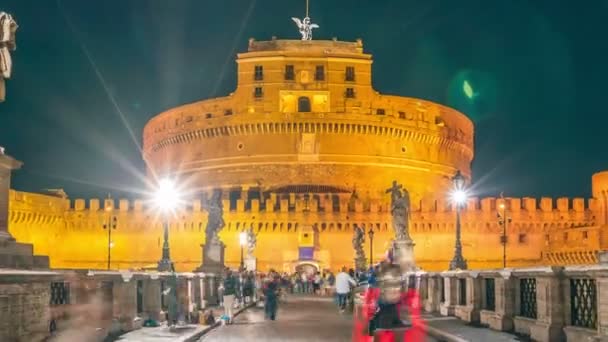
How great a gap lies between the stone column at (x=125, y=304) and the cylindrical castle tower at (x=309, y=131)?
50.2 metres

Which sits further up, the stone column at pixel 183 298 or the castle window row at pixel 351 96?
the castle window row at pixel 351 96

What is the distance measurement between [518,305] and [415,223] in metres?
46.4

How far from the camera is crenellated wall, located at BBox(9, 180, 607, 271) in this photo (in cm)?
6041

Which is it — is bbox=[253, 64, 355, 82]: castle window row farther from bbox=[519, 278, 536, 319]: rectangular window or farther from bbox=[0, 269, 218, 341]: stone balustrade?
bbox=[519, 278, 536, 319]: rectangular window

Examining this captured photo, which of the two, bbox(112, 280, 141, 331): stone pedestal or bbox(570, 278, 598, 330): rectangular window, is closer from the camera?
bbox(570, 278, 598, 330): rectangular window

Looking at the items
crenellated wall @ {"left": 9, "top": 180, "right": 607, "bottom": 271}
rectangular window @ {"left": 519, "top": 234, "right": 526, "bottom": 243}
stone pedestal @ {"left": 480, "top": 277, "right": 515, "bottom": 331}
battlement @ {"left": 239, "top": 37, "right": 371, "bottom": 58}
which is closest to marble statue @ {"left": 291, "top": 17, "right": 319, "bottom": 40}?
battlement @ {"left": 239, "top": 37, "right": 371, "bottom": 58}

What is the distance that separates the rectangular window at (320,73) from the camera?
70.4m

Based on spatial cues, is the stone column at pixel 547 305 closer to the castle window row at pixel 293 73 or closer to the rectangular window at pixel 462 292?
the rectangular window at pixel 462 292

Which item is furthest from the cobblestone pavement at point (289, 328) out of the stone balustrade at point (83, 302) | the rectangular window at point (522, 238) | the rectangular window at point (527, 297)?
the rectangular window at point (522, 238)

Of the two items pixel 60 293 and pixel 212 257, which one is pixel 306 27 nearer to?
pixel 212 257

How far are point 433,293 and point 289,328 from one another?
6.42 m

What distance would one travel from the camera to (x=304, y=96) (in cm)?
6988

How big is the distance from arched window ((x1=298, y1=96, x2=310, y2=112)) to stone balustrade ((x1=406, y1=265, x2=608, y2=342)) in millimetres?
50841

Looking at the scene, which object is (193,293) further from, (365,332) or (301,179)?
(301,179)
